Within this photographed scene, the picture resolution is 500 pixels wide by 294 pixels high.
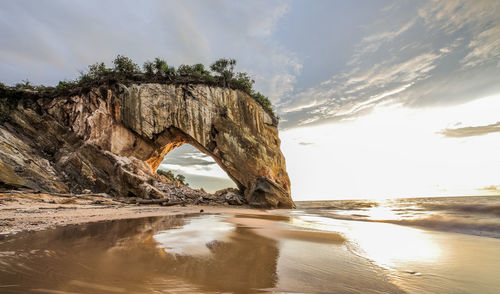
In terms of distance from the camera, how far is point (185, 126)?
1622 cm

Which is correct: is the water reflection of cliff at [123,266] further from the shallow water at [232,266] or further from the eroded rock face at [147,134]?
the eroded rock face at [147,134]

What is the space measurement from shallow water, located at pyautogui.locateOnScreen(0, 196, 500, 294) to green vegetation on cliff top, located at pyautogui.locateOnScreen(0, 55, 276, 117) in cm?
1618

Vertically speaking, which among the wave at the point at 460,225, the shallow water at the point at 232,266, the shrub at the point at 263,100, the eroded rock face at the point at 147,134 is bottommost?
the wave at the point at 460,225

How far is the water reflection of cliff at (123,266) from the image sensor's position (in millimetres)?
1523

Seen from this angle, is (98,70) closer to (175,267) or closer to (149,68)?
(149,68)

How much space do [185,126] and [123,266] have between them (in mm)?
15150

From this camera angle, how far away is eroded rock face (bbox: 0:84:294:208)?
12.1 m

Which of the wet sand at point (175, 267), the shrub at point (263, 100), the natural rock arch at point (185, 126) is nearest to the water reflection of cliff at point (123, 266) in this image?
the wet sand at point (175, 267)

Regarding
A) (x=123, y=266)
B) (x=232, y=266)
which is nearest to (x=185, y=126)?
(x=123, y=266)

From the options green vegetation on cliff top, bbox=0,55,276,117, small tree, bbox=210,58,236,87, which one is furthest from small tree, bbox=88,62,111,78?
small tree, bbox=210,58,236,87

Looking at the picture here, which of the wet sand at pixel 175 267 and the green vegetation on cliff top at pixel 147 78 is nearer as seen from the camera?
the wet sand at pixel 175 267

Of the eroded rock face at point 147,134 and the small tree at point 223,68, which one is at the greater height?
the small tree at point 223,68

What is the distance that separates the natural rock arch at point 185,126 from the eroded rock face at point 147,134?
0.20 feet

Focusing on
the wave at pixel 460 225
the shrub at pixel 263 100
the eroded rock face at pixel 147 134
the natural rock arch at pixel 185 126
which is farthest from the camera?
the shrub at pixel 263 100
